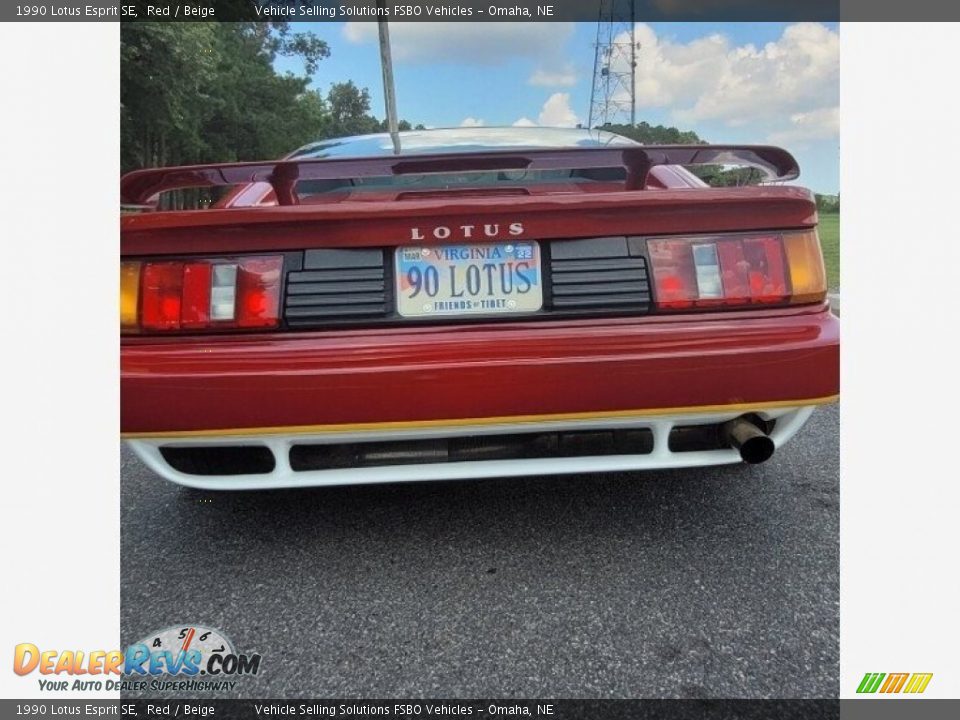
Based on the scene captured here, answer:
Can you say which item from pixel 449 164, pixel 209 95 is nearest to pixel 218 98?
pixel 209 95

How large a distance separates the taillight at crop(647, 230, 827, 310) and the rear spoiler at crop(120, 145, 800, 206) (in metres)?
0.31

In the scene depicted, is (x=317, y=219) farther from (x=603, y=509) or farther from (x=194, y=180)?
(x=603, y=509)

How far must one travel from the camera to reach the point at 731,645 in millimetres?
1521

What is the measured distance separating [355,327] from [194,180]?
745 millimetres

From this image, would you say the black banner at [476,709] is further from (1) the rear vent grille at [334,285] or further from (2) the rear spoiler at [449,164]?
(2) the rear spoiler at [449,164]

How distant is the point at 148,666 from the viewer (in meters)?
1.51

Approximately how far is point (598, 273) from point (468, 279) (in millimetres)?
331

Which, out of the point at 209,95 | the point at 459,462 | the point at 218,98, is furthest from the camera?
the point at 218,98

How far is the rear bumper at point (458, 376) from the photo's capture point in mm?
1577

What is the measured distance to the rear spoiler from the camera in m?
1.82

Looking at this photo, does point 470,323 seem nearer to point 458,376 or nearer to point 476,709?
point 458,376

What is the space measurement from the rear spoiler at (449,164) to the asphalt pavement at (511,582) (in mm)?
1065
